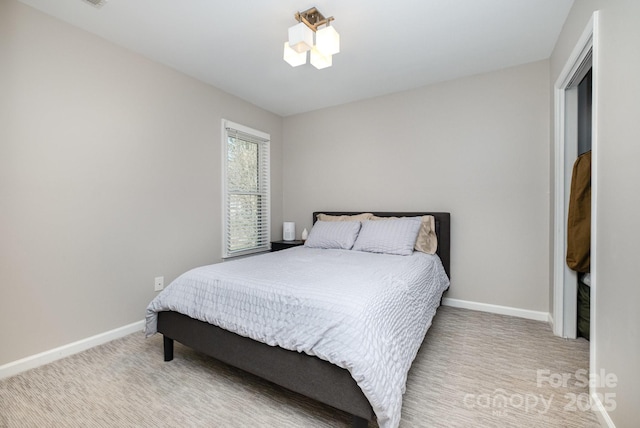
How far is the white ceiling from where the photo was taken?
195 centimetres

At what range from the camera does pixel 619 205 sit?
1.27m

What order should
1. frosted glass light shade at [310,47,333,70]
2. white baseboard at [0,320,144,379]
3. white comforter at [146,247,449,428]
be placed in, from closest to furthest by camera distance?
white comforter at [146,247,449,428]
white baseboard at [0,320,144,379]
frosted glass light shade at [310,47,333,70]

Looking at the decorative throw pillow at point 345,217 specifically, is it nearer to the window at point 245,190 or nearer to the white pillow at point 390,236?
the white pillow at point 390,236

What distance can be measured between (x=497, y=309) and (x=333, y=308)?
2366 millimetres

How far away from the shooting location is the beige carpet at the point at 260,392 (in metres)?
1.46

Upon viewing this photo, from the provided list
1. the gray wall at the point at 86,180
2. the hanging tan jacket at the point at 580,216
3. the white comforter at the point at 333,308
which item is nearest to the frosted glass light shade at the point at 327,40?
the white comforter at the point at 333,308

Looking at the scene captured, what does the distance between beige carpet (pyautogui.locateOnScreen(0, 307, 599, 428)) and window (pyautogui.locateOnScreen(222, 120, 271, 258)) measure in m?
1.56

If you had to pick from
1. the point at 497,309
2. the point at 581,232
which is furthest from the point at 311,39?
the point at 497,309

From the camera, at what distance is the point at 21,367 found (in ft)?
6.14

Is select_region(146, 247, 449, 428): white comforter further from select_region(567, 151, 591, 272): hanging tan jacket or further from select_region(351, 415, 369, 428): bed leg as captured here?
select_region(567, 151, 591, 272): hanging tan jacket

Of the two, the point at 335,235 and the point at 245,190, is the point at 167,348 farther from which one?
the point at 245,190

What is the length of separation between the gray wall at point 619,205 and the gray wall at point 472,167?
1323 millimetres

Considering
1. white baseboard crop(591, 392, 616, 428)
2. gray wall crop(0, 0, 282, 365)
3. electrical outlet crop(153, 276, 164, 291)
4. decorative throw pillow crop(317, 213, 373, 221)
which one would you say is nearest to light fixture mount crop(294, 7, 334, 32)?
gray wall crop(0, 0, 282, 365)

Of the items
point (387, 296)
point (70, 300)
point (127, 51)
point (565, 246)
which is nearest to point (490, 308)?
point (565, 246)
